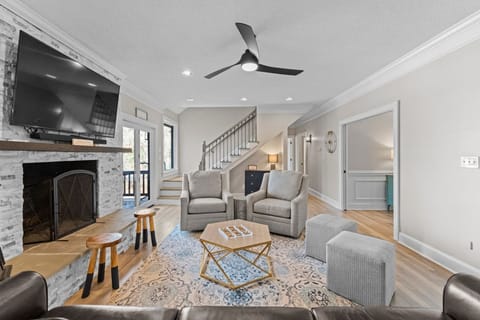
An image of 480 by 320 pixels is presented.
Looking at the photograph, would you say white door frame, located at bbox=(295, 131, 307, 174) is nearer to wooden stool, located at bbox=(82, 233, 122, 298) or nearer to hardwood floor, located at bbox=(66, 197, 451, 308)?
hardwood floor, located at bbox=(66, 197, 451, 308)

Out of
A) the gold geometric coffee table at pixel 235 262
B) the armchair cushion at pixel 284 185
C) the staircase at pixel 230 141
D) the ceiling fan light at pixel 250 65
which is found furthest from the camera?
the staircase at pixel 230 141

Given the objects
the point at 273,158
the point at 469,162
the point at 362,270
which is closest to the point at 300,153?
the point at 273,158

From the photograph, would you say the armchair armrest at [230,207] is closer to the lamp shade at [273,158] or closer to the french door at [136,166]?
the french door at [136,166]

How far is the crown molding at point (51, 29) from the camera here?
2.07m

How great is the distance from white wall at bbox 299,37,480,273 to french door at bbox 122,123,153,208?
496cm

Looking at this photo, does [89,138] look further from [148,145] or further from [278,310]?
[278,310]

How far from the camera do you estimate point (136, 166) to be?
5109 mm

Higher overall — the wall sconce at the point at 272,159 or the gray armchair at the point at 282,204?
the wall sconce at the point at 272,159

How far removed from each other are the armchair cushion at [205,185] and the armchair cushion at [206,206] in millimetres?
297

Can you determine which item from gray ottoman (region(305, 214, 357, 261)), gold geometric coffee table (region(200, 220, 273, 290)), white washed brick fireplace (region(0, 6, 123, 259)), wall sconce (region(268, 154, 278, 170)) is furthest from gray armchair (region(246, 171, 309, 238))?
wall sconce (region(268, 154, 278, 170))


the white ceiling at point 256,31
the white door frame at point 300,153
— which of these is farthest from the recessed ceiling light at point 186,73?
the white door frame at point 300,153

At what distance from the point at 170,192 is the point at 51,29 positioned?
436 cm

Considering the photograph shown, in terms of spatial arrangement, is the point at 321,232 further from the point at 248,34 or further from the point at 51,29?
the point at 51,29

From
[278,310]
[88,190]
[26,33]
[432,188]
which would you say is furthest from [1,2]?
[432,188]
